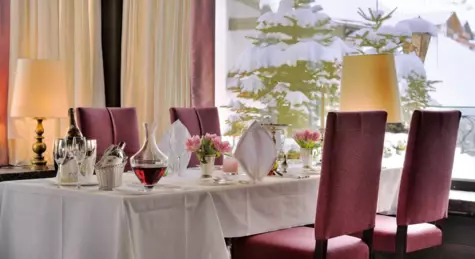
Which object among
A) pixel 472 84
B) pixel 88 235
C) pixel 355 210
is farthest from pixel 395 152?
pixel 88 235

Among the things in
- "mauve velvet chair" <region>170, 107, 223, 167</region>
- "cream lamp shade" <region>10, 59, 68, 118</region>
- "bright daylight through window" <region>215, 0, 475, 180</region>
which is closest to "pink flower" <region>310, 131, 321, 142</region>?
"mauve velvet chair" <region>170, 107, 223, 167</region>

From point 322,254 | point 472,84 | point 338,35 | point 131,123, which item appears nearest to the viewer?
point 322,254

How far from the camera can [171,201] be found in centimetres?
283

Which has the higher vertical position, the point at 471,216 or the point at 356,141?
the point at 356,141

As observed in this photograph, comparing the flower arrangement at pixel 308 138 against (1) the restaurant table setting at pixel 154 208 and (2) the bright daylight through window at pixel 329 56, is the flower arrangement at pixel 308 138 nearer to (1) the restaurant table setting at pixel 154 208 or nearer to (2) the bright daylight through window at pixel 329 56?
(1) the restaurant table setting at pixel 154 208

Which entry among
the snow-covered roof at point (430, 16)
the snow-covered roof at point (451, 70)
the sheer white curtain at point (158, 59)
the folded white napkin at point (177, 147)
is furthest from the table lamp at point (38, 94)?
the snow-covered roof at point (451, 70)

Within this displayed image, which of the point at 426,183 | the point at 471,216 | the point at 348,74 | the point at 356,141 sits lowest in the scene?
the point at 471,216

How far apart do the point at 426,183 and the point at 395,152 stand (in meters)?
1.27

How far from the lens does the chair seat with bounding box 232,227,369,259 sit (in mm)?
3117

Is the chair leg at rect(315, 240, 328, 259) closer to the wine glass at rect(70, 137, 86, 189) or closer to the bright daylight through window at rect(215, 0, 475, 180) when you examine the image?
the wine glass at rect(70, 137, 86, 189)

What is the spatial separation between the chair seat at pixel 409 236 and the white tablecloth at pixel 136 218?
0.55 meters

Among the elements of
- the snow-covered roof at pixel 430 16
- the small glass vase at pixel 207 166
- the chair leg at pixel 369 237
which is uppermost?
the snow-covered roof at pixel 430 16

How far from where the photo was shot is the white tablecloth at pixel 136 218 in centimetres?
270

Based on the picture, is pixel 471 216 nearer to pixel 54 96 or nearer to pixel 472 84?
pixel 472 84
